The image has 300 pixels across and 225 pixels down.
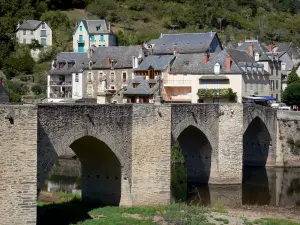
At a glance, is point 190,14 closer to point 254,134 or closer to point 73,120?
point 254,134

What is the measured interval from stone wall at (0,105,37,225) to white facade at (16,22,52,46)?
185 feet

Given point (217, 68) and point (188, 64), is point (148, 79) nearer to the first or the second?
point (188, 64)

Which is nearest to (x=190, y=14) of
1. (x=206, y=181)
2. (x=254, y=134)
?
(x=254, y=134)

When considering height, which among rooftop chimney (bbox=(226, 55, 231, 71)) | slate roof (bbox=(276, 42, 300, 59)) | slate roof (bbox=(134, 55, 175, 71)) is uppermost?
slate roof (bbox=(276, 42, 300, 59))

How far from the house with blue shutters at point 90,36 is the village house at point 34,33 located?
3263 mm

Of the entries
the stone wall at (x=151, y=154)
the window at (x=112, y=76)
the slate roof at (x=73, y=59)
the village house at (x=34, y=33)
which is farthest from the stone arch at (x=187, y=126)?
the village house at (x=34, y=33)

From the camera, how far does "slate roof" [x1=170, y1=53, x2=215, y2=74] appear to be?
50.1 m

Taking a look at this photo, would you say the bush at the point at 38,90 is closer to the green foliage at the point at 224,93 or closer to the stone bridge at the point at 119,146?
the green foliage at the point at 224,93

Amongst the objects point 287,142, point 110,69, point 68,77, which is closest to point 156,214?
point 287,142

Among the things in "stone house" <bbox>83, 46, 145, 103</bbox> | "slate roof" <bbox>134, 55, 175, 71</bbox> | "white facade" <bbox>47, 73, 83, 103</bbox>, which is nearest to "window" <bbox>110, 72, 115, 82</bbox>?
"stone house" <bbox>83, 46, 145, 103</bbox>

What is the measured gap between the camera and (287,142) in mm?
46719

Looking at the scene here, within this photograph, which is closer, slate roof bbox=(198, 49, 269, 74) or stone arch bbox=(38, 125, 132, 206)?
stone arch bbox=(38, 125, 132, 206)

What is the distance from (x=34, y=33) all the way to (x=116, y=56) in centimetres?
2037

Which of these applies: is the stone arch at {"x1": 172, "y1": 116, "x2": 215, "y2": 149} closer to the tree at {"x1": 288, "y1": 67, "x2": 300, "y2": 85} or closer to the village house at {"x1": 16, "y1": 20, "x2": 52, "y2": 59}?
the tree at {"x1": 288, "y1": 67, "x2": 300, "y2": 85}
